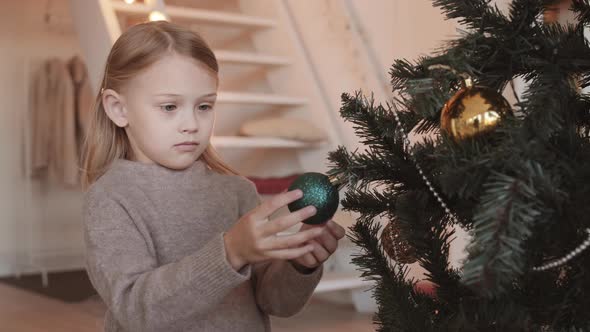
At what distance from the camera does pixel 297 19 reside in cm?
304

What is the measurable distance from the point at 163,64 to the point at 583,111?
0.56m

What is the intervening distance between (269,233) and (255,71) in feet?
8.62

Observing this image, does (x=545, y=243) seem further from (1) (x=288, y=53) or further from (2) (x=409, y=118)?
(1) (x=288, y=53)

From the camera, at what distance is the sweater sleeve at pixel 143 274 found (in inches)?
31.4

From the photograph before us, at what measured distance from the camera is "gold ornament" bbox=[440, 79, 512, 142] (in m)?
0.63

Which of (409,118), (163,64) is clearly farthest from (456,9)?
(163,64)

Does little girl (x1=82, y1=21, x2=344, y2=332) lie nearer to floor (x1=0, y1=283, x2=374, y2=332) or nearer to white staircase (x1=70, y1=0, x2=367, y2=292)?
white staircase (x1=70, y1=0, x2=367, y2=292)

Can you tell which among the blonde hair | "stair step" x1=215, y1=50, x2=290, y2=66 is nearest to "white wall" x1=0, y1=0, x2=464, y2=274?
"stair step" x1=215, y1=50, x2=290, y2=66

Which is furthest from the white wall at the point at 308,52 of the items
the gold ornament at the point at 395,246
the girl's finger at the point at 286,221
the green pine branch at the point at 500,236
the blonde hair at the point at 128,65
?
the green pine branch at the point at 500,236

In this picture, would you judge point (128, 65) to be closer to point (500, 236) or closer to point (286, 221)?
point (286, 221)

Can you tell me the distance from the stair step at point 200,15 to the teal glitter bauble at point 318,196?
1930 mm

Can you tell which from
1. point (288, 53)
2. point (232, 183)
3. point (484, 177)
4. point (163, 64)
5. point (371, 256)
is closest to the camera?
point (484, 177)

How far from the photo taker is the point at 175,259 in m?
1.00

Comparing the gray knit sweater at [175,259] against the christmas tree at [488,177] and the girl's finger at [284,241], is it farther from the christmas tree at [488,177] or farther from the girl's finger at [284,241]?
the christmas tree at [488,177]
